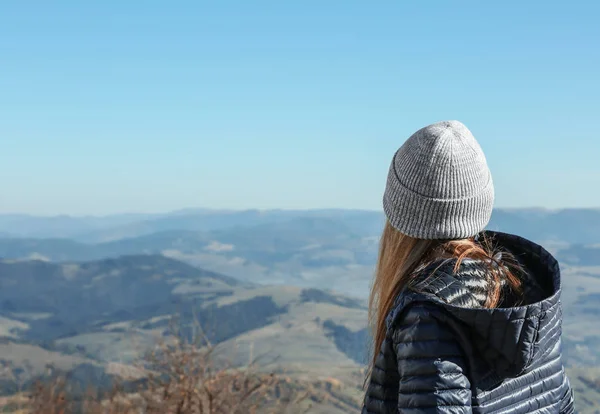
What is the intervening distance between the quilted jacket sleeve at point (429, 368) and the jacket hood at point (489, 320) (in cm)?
4

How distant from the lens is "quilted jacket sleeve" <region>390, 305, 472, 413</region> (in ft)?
5.49

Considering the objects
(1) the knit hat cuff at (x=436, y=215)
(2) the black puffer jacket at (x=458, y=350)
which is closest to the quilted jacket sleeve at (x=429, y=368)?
(2) the black puffer jacket at (x=458, y=350)

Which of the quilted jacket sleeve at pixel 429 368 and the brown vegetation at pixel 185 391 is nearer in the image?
the quilted jacket sleeve at pixel 429 368

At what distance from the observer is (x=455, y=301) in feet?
5.83

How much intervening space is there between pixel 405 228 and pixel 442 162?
0.23 metres

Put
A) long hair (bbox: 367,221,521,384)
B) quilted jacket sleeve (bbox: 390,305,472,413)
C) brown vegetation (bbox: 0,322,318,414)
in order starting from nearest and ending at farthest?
quilted jacket sleeve (bbox: 390,305,472,413)
long hair (bbox: 367,221,521,384)
brown vegetation (bbox: 0,322,318,414)

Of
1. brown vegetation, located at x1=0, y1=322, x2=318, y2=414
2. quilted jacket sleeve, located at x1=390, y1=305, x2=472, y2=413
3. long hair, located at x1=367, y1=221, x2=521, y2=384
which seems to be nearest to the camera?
quilted jacket sleeve, located at x1=390, y1=305, x2=472, y2=413

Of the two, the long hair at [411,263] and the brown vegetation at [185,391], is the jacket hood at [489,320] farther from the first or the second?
the brown vegetation at [185,391]

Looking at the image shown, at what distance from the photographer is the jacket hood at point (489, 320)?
1.73 metres

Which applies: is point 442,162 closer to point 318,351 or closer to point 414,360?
point 414,360

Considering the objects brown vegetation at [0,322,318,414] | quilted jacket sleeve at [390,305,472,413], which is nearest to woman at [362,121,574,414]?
quilted jacket sleeve at [390,305,472,413]

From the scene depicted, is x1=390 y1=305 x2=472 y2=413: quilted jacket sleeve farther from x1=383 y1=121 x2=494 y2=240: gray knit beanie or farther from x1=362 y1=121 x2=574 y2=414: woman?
x1=383 y1=121 x2=494 y2=240: gray knit beanie

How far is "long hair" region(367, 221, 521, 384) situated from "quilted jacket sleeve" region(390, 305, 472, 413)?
181 millimetres

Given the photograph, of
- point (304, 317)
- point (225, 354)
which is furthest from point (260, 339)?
point (225, 354)
